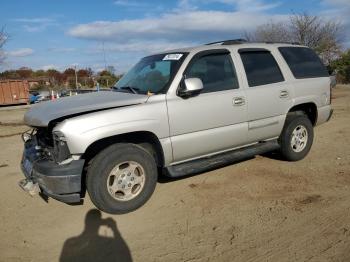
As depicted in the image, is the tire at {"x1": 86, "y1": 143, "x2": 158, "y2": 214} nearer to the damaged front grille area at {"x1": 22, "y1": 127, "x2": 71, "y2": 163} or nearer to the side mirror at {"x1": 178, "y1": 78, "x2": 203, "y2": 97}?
the damaged front grille area at {"x1": 22, "y1": 127, "x2": 71, "y2": 163}

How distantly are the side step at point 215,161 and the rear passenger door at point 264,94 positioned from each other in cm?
Result: 14

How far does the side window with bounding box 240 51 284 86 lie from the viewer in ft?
18.1

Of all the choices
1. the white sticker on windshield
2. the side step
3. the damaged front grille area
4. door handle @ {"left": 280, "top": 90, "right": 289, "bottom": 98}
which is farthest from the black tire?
the damaged front grille area

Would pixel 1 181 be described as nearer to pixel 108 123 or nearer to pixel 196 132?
pixel 108 123

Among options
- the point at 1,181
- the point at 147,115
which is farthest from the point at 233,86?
the point at 1,181

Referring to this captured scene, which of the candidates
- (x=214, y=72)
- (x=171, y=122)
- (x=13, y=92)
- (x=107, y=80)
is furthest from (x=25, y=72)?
(x=171, y=122)

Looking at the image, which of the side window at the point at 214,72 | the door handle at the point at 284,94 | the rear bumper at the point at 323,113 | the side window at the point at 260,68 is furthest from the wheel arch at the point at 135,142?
the rear bumper at the point at 323,113

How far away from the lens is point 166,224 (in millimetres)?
4188

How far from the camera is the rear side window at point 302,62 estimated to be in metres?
6.12

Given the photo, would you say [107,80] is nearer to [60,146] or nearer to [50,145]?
[50,145]

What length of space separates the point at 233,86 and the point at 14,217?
326 cm

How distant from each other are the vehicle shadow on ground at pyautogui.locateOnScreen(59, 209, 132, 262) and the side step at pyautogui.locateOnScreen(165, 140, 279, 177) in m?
1.07

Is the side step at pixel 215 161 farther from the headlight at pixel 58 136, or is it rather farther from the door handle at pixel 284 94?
the headlight at pixel 58 136

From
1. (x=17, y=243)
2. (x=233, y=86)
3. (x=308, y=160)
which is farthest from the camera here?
(x=308, y=160)
